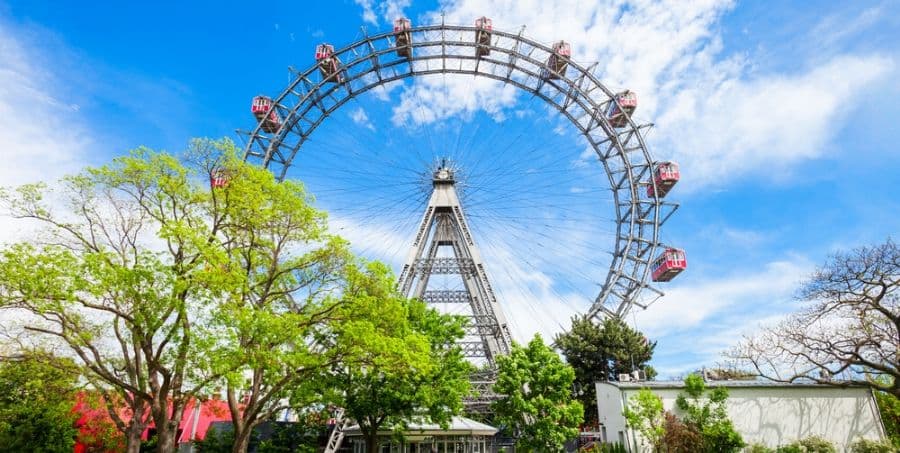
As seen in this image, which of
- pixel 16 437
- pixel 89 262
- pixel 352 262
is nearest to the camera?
pixel 89 262

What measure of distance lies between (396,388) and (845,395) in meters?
19.4

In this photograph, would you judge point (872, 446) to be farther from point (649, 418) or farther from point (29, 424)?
point (29, 424)

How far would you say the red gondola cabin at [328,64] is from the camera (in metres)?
32.9

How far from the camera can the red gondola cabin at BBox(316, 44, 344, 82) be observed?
32.9m

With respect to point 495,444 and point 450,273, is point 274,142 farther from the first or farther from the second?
point 495,444

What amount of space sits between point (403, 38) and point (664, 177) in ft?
66.6

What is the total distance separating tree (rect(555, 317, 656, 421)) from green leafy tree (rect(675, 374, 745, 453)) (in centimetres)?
1082

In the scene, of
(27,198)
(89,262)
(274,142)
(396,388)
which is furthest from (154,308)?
(274,142)

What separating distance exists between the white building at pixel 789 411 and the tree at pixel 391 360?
7.98 metres

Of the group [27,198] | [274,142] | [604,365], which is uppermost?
[274,142]

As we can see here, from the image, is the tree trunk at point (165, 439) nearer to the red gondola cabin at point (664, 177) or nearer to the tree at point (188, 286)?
the tree at point (188, 286)

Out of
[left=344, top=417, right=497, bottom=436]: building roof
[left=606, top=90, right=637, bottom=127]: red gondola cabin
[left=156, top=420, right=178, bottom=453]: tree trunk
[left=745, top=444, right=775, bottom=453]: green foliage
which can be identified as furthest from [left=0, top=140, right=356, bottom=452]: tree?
[left=606, top=90, right=637, bottom=127]: red gondola cabin

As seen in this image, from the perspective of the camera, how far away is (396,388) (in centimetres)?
1841

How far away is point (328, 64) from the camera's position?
33125 mm
